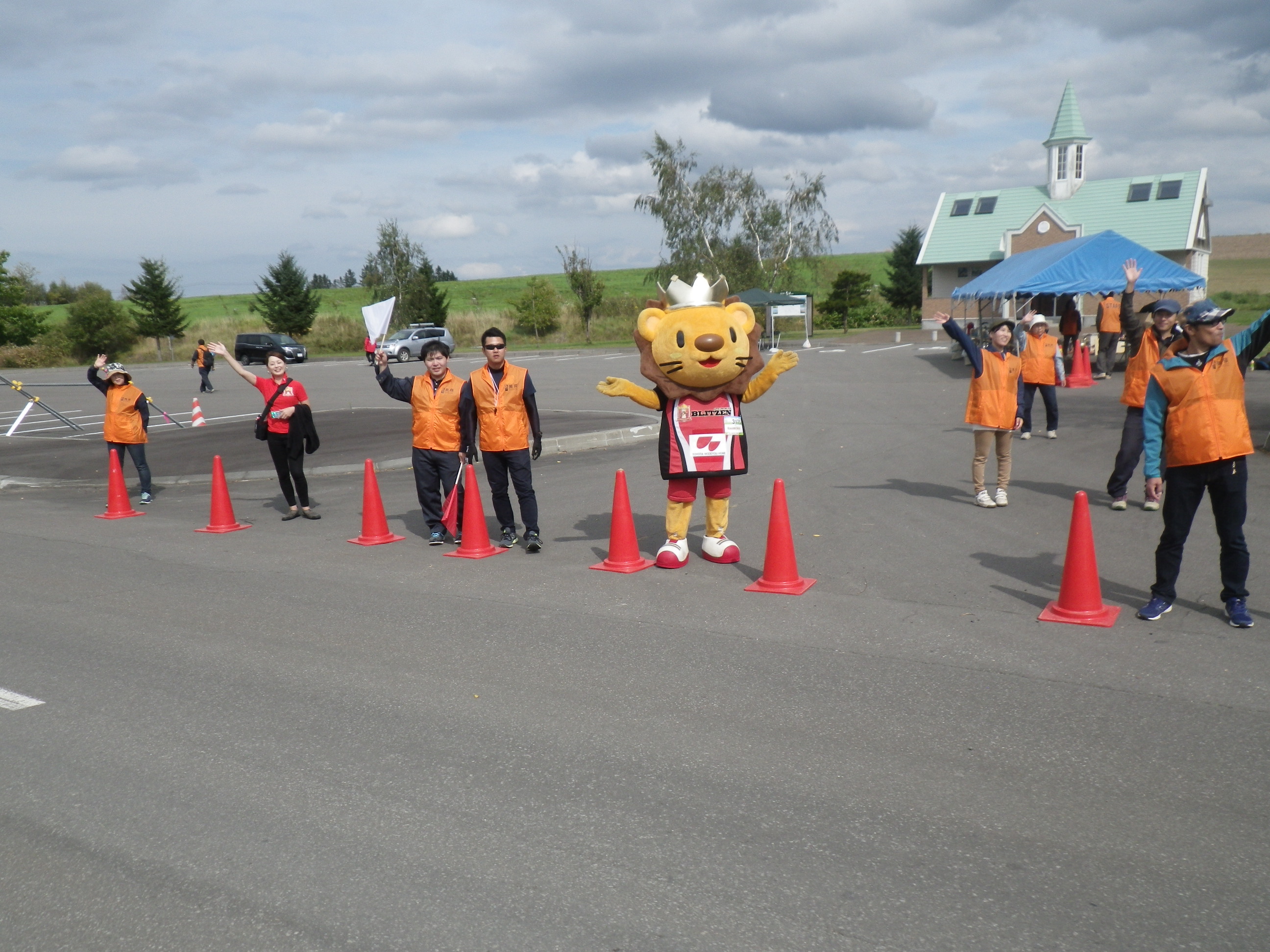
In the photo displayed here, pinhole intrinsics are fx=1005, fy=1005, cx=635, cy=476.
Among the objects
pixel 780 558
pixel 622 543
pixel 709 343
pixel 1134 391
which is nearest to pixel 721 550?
pixel 622 543

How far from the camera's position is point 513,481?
8859 mm

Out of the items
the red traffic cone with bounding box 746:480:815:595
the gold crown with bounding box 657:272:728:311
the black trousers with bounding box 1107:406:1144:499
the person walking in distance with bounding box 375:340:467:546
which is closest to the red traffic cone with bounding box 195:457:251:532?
the person walking in distance with bounding box 375:340:467:546

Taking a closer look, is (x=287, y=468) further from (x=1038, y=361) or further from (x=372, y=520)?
(x=1038, y=361)

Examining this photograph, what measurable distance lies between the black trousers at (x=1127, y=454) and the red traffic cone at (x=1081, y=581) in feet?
12.0

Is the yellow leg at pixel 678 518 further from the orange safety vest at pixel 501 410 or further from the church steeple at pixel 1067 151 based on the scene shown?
the church steeple at pixel 1067 151

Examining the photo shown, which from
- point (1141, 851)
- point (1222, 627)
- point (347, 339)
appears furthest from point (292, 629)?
point (347, 339)

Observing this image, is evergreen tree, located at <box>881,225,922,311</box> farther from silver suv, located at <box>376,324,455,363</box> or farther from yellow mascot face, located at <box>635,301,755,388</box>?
yellow mascot face, located at <box>635,301,755,388</box>

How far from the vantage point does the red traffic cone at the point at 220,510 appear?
10.4 meters

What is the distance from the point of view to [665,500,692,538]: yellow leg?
8102 millimetres

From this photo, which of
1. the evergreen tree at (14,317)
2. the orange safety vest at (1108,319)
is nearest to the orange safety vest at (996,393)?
the orange safety vest at (1108,319)

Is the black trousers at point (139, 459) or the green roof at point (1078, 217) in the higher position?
the green roof at point (1078, 217)

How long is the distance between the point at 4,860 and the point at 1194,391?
21.0ft

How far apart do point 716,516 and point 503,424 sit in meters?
2.03

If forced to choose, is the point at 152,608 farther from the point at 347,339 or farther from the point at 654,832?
the point at 347,339
